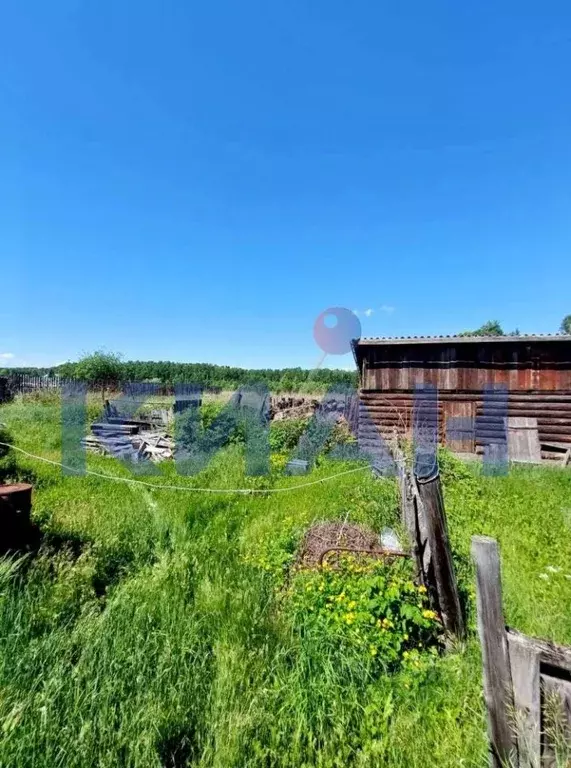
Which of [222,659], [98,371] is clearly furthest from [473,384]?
[98,371]

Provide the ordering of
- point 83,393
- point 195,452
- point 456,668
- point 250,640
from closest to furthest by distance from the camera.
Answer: point 456,668 → point 250,640 → point 195,452 → point 83,393

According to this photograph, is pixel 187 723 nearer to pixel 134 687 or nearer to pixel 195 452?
pixel 134 687

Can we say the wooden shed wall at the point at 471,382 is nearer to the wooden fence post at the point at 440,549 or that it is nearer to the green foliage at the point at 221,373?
the wooden fence post at the point at 440,549

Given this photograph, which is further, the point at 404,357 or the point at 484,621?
the point at 404,357

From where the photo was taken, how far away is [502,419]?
11.4 metres

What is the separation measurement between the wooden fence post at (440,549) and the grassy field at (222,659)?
22cm

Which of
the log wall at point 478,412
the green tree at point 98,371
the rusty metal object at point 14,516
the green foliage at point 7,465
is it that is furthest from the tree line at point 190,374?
the rusty metal object at point 14,516

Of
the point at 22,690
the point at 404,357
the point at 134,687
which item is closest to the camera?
the point at 22,690

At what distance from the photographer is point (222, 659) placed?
8.91ft

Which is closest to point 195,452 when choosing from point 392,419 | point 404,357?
point 392,419

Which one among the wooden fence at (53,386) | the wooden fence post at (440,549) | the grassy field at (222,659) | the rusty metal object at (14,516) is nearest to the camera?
the grassy field at (222,659)

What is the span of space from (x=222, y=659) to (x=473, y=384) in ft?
35.2

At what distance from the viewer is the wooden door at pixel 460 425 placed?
38.0ft

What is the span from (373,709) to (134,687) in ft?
4.67
